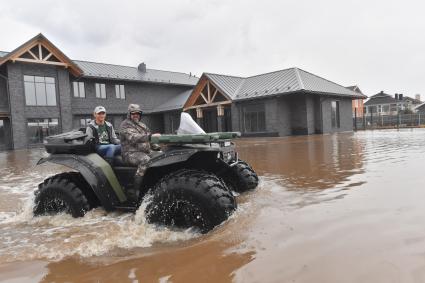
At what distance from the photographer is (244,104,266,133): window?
2588 centimetres

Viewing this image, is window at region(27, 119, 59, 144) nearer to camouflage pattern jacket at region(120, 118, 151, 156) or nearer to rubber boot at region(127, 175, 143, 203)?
camouflage pattern jacket at region(120, 118, 151, 156)

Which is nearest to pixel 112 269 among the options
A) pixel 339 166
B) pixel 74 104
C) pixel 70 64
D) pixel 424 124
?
pixel 339 166

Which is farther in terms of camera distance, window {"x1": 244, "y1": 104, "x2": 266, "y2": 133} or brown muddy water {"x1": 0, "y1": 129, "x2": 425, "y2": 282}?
window {"x1": 244, "y1": 104, "x2": 266, "y2": 133}

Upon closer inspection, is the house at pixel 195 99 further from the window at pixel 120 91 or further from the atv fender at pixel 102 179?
the atv fender at pixel 102 179

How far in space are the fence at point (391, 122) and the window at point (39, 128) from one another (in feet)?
82.9

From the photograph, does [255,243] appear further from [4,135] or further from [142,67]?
[142,67]

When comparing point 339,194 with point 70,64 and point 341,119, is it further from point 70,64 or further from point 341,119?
point 70,64

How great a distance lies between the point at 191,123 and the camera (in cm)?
416

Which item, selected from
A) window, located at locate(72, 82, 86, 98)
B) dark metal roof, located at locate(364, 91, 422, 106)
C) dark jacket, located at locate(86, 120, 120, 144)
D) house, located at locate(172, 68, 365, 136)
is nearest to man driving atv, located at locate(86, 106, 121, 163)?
dark jacket, located at locate(86, 120, 120, 144)

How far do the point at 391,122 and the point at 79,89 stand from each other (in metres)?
28.5

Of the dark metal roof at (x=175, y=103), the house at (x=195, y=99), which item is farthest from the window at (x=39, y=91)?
the dark metal roof at (x=175, y=103)

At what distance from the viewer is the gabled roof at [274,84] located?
24266mm

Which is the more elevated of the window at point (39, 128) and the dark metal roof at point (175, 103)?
the dark metal roof at point (175, 103)

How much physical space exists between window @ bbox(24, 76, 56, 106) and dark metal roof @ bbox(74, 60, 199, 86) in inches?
128
